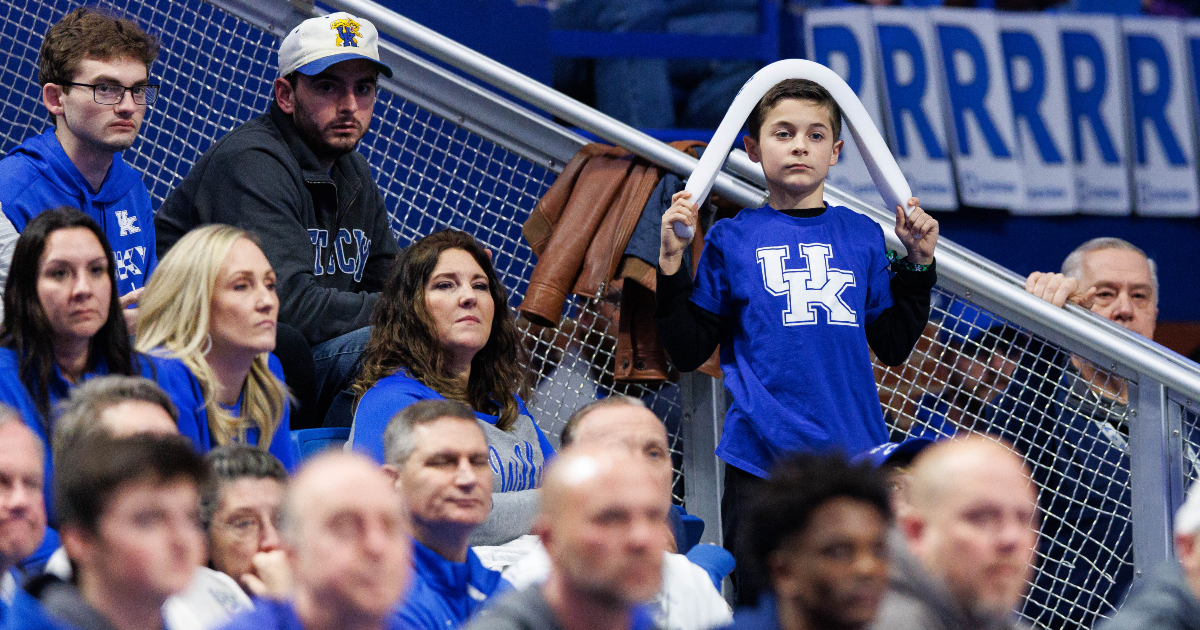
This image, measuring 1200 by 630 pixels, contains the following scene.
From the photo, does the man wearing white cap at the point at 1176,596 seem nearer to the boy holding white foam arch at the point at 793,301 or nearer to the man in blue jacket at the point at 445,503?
the boy holding white foam arch at the point at 793,301

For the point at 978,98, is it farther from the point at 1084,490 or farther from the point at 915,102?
→ the point at 1084,490

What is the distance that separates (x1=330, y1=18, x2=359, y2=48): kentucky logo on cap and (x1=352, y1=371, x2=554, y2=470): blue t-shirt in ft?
2.88

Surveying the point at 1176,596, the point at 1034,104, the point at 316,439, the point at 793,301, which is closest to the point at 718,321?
the point at 793,301

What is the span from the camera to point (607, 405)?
2.88 m

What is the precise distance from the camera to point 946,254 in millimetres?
3398

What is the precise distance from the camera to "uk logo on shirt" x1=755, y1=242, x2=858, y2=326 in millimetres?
3023

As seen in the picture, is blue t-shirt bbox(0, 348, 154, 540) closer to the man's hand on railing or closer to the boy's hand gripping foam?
the boy's hand gripping foam

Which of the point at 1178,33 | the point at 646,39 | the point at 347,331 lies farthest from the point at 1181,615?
the point at 1178,33

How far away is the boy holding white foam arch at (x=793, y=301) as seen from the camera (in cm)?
299

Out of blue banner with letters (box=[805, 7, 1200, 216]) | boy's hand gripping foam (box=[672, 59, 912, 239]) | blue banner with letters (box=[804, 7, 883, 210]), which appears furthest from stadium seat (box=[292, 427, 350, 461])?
blue banner with letters (box=[805, 7, 1200, 216])

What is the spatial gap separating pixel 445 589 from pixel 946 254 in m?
1.57

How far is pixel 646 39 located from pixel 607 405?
2.52m

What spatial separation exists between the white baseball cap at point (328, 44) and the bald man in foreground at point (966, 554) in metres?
1.97

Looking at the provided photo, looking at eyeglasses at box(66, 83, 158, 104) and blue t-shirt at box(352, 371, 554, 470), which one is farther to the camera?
eyeglasses at box(66, 83, 158, 104)
